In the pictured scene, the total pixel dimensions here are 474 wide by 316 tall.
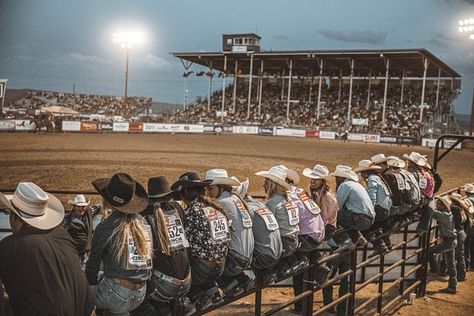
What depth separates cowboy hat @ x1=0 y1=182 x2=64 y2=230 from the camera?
2492 mm

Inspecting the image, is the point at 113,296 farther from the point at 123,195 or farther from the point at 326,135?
the point at 326,135

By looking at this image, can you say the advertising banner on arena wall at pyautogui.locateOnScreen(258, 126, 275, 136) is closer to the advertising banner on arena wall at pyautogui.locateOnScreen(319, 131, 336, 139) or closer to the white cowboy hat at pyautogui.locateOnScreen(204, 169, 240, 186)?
the advertising banner on arena wall at pyautogui.locateOnScreen(319, 131, 336, 139)

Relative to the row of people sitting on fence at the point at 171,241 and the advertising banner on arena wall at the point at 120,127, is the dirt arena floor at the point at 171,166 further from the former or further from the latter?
the advertising banner on arena wall at the point at 120,127

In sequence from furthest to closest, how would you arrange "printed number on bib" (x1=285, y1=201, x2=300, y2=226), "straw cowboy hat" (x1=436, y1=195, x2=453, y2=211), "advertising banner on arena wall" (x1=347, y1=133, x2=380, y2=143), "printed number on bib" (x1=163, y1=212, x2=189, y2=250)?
"advertising banner on arena wall" (x1=347, y1=133, x2=380, y2=143)
"straw cowboy hat" (x1=436, y1=195, x2=453, y2=211)
"printed number on bib" (x1=285, y1=201, x2=300, y2=226)
"printed number on bib" (x1=163, y1=212, x2=189, y2=250)

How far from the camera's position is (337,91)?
185ft

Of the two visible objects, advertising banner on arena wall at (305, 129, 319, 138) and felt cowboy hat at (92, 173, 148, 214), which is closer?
felt cowboy hat at (92, 173, 148, 214)

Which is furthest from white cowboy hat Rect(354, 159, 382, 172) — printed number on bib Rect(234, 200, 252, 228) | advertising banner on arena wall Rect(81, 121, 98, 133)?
advertising banner on arena wall Rect(81, 121, 98, 133)

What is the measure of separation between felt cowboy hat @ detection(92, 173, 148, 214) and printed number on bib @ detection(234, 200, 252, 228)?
954 millimetres

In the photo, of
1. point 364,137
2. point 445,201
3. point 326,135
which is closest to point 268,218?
point 445,201

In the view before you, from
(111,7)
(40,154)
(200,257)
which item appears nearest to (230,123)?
(111,7)

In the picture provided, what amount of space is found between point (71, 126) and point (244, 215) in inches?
1390

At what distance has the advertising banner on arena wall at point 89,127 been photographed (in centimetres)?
3706

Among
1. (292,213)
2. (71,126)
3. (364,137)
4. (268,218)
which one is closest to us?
(268,218)

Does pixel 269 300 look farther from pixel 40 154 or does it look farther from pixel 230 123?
pixel 230 123
